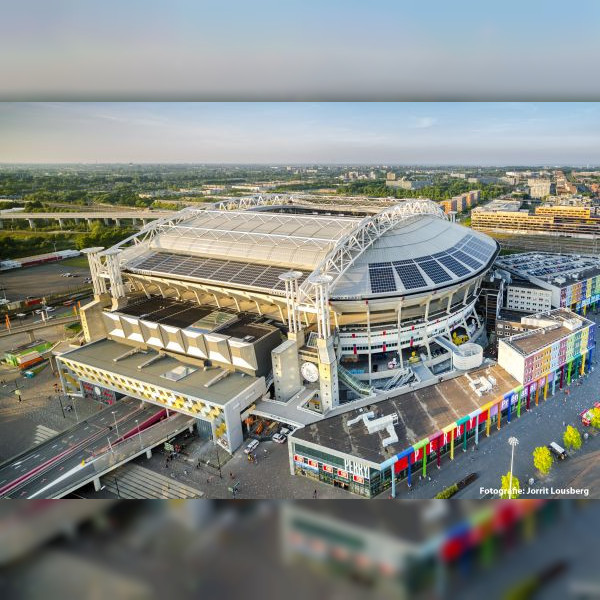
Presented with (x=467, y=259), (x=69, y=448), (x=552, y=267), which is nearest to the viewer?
(x=69, y=448)

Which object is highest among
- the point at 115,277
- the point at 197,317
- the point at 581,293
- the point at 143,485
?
the point at 115,277

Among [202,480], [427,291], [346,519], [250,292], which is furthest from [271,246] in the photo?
[346,519]

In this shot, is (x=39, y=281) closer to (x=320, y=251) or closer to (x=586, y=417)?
(x=320, y=251)

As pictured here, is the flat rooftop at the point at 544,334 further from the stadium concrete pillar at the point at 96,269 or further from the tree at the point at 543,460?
the stadium concrete pillar at the point at 96,269

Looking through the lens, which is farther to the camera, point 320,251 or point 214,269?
point 214,269

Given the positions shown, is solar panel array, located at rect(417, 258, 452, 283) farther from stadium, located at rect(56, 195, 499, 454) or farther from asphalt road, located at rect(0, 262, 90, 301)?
asphalt road, located at rect(0, 262, 90, 301)

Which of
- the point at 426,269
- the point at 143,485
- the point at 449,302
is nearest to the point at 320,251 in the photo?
the point at 426,269
